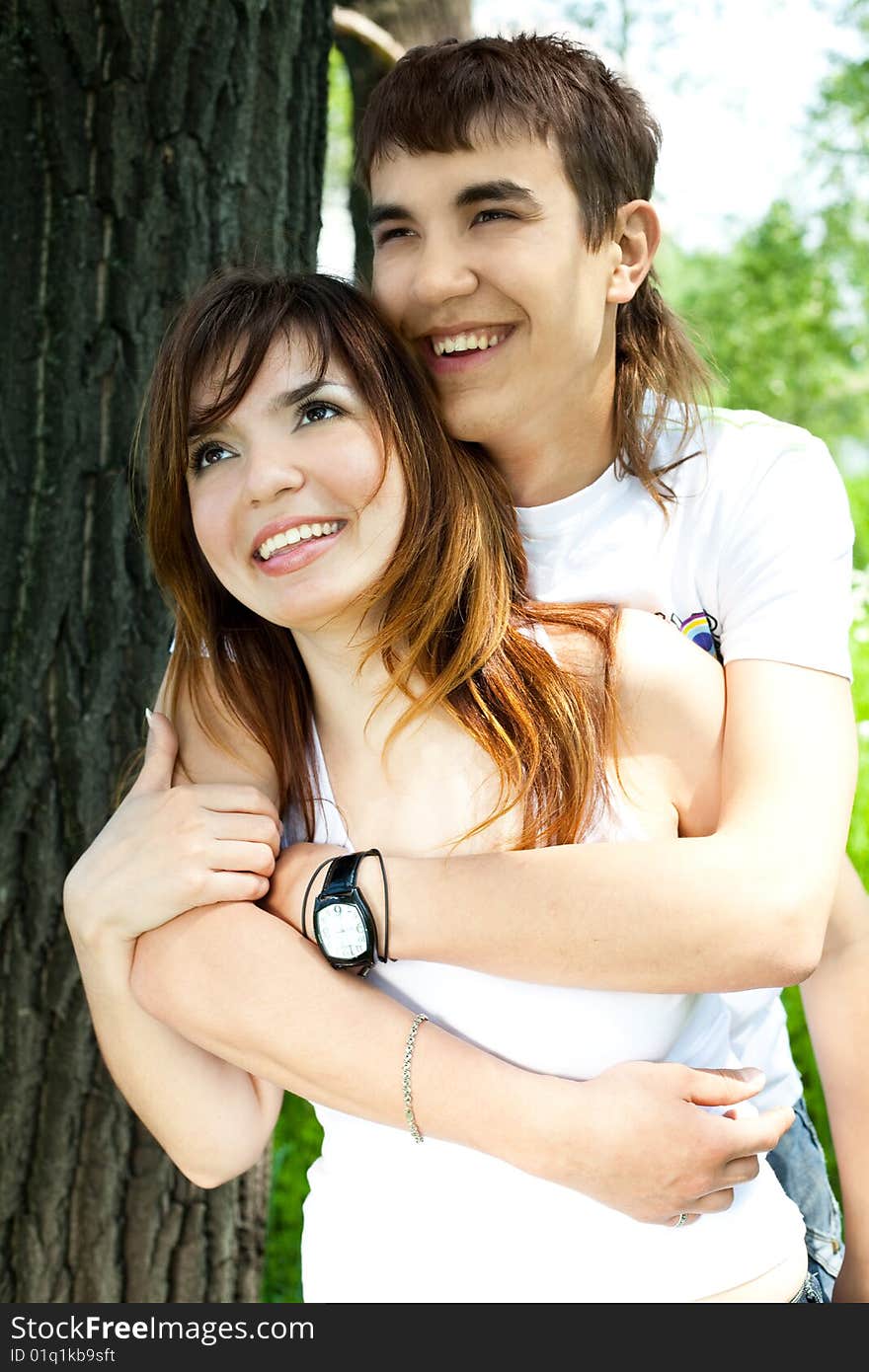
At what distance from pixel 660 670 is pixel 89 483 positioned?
133 centimetres

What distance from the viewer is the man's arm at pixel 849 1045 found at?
7.49 ft

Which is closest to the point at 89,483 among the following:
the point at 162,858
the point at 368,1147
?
the point at 162,858

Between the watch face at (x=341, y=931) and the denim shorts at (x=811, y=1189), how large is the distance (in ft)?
3.25

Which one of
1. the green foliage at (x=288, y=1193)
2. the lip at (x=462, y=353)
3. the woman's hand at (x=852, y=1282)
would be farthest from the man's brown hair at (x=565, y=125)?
the green foliage at (x=288, y=1193)

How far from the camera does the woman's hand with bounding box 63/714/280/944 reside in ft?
6.50

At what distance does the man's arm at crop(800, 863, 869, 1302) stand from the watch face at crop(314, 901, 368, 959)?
33.7 inches

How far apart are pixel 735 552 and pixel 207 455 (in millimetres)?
837

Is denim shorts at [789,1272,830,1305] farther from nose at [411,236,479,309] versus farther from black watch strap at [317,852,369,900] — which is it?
nose at [411,236,479,309]

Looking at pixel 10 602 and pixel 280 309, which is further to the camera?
pixel 10 602

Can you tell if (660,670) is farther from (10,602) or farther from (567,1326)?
(10,602)

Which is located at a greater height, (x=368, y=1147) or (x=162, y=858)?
(x=162, y=858)

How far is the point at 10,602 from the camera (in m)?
2.76

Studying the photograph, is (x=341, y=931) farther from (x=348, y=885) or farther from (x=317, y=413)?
(x=317, y=413)

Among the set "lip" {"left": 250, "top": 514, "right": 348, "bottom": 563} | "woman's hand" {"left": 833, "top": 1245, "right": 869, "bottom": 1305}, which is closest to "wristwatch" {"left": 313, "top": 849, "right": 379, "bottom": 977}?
"lip" {"left": 250, "top": 514, "right": 348, "bottom": 563}
